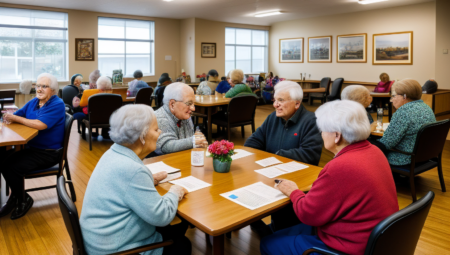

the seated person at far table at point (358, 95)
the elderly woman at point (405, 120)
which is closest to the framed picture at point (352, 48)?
the seated person at far table at point (358, 95)

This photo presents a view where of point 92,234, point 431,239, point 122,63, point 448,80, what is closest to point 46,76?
point 92,234

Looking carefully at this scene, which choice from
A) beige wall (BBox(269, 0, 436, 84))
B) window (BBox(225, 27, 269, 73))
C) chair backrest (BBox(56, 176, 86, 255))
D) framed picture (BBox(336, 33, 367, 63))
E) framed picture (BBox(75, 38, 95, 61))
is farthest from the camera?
window (BBox(225, 27, 269, 73))

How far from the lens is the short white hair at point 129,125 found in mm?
1595

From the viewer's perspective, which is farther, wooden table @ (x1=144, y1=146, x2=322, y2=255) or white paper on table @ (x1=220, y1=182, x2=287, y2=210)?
white paper on table @ (x1=220, y1=182, x2=287, y2=210)

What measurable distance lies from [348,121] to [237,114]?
4227 millimetres

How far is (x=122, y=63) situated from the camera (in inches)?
435

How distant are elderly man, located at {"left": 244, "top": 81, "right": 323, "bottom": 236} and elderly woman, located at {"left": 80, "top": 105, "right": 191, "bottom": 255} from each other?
1.19m

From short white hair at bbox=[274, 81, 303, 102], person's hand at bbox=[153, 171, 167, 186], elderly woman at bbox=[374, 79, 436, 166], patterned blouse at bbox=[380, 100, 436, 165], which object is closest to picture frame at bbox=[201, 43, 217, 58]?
elderly woman at bbox=[374, 79, 436, 166]

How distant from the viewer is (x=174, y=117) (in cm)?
289

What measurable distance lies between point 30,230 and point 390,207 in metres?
2.76

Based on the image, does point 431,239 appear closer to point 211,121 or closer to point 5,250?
point 5,250

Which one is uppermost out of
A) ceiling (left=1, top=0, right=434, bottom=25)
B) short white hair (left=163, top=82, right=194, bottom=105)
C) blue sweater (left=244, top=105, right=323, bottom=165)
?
ceiling (left=1, top=0, right=434, bottom=25)

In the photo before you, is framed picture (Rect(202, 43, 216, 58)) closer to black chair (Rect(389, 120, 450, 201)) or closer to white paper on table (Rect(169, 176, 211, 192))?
black chair (Rect(389, 120, 450, 201))

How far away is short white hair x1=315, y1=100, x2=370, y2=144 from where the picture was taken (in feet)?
5.16
